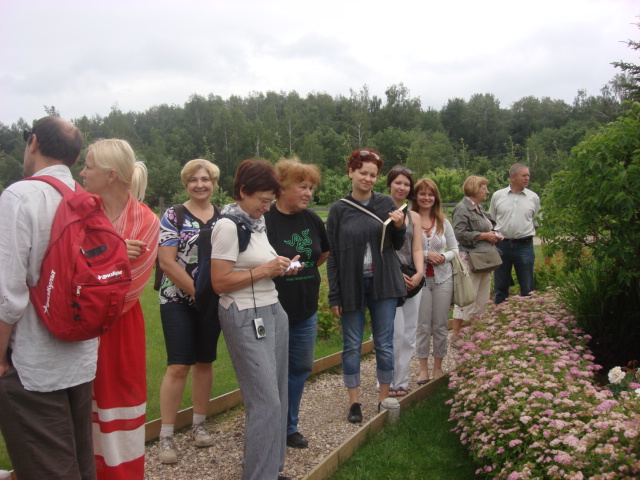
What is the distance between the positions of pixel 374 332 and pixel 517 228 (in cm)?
352

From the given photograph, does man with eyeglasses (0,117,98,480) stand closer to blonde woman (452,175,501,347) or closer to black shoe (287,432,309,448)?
black shoe (287,432,309,448)

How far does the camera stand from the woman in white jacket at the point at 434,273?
5.54m

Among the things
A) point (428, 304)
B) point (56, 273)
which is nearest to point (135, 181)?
point (56, 273)

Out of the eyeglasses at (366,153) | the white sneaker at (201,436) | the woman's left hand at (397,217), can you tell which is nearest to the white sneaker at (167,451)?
the white sneaker at (201,436)

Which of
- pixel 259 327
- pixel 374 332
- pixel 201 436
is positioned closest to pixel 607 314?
pixel 374 332

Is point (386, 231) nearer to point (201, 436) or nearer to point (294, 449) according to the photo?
point (294, 449)

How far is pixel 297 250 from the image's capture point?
3.92 metres

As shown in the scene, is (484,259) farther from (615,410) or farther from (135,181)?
(135,181)

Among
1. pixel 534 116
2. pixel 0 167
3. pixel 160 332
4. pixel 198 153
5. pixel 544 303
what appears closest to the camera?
pixel 544 303

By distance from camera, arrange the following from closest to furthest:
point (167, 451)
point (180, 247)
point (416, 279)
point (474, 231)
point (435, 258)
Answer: point (167, 451) < point (180, 247) < point (416, 279) < point (435, 258) < point (474, 231)

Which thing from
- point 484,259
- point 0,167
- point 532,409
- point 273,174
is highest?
point 0,167

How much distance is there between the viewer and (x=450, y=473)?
3.78 metres

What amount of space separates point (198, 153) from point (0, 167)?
1067 inches

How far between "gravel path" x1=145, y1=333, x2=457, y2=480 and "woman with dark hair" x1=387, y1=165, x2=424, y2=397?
0.41 metres
